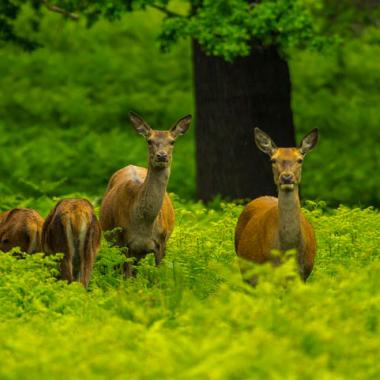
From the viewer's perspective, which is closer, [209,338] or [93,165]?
[209,338]

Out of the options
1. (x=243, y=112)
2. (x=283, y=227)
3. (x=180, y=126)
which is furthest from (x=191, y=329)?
(x=243, y=112)

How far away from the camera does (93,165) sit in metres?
26.3

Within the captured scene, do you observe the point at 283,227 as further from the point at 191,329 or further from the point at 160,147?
the point at 191,329

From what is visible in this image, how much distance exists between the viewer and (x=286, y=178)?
39.9 ft

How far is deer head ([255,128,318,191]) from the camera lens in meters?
12.2

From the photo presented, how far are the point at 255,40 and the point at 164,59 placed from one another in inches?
444

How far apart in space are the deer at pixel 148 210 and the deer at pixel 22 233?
85cm

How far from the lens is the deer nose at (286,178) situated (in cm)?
1216

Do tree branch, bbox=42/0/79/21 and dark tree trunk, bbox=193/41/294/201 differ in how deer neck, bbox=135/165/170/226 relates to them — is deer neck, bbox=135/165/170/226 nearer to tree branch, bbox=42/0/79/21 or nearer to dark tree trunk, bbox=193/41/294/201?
tree branch, bbox=42/0/79/21

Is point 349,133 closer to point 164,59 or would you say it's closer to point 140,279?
point 164,59

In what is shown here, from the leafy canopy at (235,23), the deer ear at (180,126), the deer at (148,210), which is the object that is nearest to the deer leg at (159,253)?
the deer at (148,210)

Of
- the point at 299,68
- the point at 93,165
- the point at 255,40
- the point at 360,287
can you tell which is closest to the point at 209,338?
the point at 360,287

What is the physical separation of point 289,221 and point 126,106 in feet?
58.0

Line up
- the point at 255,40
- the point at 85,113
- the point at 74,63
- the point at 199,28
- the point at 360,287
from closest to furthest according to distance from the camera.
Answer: the point at 360,287
the point at 199,28
the point at 255,40
the point at 85,113
the point at 74,63
